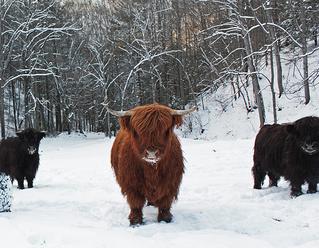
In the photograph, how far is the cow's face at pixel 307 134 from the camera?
6.41 metres

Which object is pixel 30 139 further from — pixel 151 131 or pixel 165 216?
pixel 151 131

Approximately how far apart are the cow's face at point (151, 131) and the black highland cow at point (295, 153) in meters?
2.10

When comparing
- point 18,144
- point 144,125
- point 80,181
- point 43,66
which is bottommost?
point 80,181

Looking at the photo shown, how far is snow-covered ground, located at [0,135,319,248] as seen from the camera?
15.1 ft

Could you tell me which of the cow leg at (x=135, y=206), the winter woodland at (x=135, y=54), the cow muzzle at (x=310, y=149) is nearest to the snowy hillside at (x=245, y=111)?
the winter woodland at (x=135, y=54)

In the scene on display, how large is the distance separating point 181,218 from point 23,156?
5268 mm

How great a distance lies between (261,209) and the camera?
612cm

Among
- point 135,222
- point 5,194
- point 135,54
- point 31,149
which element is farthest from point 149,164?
point 135,54

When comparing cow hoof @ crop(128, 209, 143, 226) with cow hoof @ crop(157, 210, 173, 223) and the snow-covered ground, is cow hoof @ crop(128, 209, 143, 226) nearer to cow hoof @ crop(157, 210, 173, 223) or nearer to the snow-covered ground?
the snow-covered ground

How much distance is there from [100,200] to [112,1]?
31.2 metres

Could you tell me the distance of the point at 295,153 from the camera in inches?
266

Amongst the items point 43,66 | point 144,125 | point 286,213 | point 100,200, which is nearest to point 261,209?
point 286,213

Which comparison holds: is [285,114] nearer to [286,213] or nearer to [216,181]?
[216,181]

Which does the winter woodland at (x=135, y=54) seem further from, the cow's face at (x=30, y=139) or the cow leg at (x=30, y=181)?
the cow leg at (x=30, y=181)
